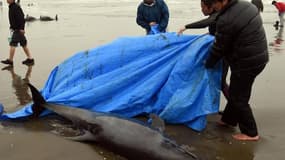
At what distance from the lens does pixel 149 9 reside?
27.3ft

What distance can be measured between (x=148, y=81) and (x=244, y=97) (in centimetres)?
142

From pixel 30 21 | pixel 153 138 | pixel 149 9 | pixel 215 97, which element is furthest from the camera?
pixel 30 21

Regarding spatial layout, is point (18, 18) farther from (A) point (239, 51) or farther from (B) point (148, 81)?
(A) point (239, 51)

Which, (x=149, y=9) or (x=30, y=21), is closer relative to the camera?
(x=149, y=9)

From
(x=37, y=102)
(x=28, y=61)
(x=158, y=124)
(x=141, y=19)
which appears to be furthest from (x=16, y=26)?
(x=158, y=124)

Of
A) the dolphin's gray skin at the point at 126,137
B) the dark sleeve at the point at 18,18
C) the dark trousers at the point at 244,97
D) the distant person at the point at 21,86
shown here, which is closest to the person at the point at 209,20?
the dark trousers at the point at 244,97

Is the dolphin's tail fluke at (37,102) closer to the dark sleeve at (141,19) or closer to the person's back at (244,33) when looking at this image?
the person's back at (244,33)

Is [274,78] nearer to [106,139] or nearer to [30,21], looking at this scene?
[106,139]

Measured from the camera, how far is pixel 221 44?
17.0ft

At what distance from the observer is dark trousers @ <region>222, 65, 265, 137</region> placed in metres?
5.23

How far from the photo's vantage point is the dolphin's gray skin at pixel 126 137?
14.5 feet

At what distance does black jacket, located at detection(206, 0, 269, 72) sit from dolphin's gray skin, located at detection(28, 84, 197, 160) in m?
1.46

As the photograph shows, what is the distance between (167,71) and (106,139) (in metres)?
1.49

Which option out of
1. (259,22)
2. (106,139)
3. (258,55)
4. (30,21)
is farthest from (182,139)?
(30,21)
